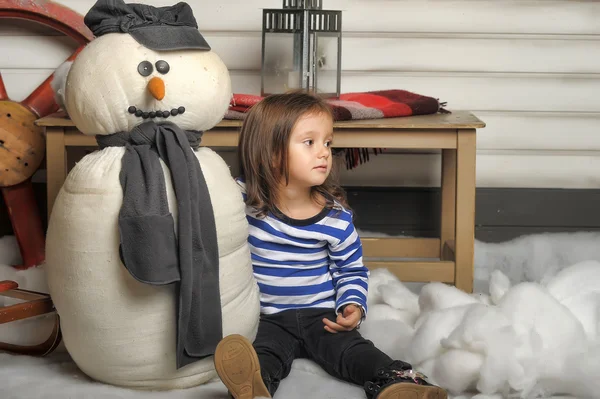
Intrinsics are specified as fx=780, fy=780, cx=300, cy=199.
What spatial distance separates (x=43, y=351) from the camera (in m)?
1.53

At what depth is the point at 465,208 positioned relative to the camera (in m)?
1.82

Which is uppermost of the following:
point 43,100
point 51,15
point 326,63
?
point 51,15

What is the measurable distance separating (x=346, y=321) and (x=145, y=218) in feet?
1.55

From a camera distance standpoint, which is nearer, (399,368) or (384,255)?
(399,368)

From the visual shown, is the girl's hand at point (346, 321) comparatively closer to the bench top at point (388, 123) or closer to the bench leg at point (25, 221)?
the bench top at point (388, 123)

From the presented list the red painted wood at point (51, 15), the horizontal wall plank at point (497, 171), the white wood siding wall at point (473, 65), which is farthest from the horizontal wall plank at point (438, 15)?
the horizontal wall plank at point (497, 171)

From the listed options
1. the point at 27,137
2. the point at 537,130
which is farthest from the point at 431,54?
the point at 27,137

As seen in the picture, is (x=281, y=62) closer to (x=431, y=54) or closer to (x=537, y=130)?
(x=431, y=54)

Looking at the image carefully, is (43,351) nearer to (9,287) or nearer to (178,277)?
(9,287)

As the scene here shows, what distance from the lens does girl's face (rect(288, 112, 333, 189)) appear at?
5.07 ft

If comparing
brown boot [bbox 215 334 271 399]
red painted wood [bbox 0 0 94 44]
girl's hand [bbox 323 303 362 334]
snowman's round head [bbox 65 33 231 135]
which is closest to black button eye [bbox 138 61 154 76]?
snowman's round head [bbox 65 33 231 135]

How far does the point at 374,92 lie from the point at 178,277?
3.41 ft


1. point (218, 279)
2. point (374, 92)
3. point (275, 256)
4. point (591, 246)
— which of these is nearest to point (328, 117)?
point (275, 256)

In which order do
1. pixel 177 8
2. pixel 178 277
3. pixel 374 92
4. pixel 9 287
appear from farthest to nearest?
pixel 374 92, pixel 9 287, pixel 177 8, pixel 178 277
